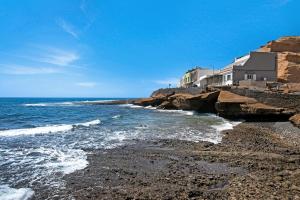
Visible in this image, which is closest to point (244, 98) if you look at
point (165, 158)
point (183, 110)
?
point (183, 110)

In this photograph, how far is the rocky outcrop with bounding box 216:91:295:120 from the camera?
25.9 metres

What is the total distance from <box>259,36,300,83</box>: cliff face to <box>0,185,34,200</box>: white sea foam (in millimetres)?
52322

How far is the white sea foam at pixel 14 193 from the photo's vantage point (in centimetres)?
844

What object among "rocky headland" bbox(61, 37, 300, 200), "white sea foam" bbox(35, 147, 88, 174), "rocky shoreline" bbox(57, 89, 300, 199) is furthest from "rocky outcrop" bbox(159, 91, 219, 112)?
"white sea foam" bbox(35, 147, 88, 174)

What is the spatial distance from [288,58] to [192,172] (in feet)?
203

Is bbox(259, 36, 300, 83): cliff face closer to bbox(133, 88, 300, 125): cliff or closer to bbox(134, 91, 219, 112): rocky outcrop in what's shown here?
bbox(134, 91, 219, 112): rocky outcrop

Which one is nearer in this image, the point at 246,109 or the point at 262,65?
the point at 246,109

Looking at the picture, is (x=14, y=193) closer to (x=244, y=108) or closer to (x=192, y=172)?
(x=192, y=172)

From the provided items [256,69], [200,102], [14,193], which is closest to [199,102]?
[200,102]

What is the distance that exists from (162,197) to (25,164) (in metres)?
6.75

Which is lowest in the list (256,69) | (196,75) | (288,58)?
(256,69)

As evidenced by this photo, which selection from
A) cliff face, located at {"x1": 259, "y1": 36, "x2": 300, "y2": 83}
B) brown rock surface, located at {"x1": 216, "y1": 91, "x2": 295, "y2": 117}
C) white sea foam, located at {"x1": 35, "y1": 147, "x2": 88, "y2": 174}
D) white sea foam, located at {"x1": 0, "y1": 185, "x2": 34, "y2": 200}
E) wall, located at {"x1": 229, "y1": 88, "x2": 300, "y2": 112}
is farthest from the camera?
cliff face, located at {"x1": 259, "y1": 36, "x2": 300, "y2": 83}

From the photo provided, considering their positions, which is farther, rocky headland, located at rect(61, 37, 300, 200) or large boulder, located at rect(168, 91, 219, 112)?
large boulder, located at rect(168, 91, 219, 112)

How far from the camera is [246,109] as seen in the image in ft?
89.2
